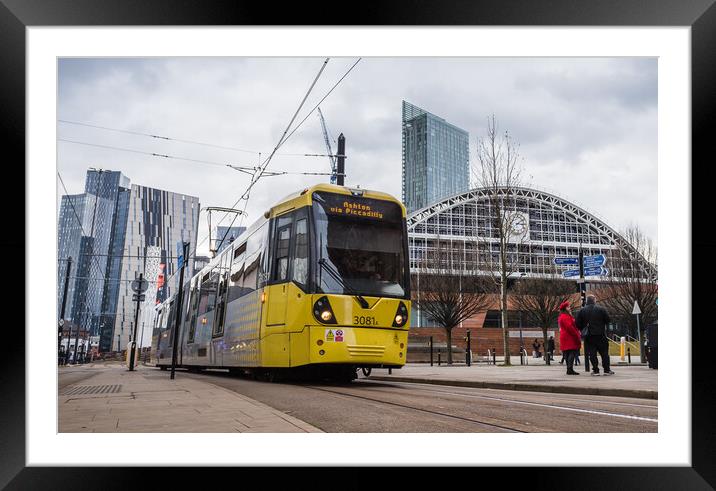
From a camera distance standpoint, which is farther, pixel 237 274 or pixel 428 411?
pixel 237 274

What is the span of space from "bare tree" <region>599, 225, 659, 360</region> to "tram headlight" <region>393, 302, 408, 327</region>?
626 inches

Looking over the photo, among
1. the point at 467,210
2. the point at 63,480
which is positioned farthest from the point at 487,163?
the point at 63,480

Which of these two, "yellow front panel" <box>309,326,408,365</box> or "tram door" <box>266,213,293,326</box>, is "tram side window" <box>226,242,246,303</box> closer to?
"tram door" <box>266,213,293,326</box>

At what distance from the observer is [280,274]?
10750mm

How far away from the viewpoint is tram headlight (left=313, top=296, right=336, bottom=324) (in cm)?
985

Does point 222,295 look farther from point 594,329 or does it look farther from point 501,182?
point 501,182

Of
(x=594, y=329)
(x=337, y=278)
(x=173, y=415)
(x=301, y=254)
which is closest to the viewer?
(x=173, y=415)

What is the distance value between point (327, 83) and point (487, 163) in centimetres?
1087

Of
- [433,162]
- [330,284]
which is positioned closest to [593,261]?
[433,162]

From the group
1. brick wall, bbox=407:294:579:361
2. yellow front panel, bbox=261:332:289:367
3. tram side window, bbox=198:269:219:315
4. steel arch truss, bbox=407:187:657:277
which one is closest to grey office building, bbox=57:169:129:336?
tram side window, bbox=198:269:219:315

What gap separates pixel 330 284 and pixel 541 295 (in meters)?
25.9

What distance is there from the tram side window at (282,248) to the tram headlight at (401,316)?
188 centimetres

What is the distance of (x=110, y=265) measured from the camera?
85.9 feet
